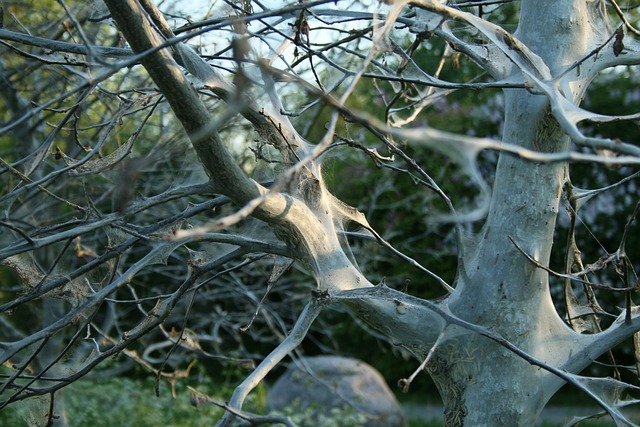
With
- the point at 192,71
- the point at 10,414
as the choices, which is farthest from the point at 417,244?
the point at 192,71

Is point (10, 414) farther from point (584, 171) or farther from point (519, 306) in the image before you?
point (584, 171)

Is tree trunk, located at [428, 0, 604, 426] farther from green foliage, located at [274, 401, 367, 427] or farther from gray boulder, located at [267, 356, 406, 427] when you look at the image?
gray boulder, located at [267, 356, 406, 427]

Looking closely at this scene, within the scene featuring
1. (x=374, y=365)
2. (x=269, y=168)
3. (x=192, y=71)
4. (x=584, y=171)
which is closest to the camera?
(x=192, y=71)

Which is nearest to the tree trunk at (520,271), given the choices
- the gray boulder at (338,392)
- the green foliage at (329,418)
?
the green foliage at (329,418)

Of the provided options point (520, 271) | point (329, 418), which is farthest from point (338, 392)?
point (520, 271)

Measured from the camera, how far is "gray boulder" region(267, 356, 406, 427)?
7793 millimetres

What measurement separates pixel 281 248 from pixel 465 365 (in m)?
0.79

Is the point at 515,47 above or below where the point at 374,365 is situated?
above

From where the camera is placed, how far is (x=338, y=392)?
789cm

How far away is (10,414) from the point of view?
698 cm

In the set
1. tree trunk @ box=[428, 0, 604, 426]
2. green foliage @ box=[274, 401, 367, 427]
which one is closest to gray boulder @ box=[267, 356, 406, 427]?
green foliage @ box=[274, 401, 367, 427]

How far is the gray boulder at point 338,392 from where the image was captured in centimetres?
779

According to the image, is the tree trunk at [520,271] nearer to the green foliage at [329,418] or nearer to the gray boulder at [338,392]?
the green foliage at [329,418]

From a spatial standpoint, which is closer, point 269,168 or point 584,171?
point 269,168
